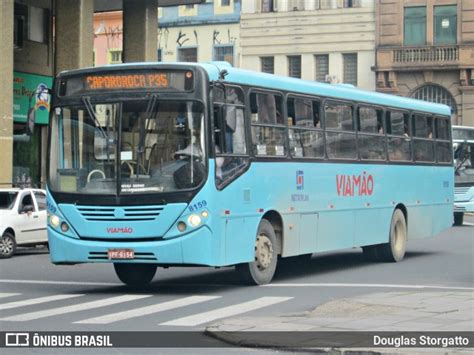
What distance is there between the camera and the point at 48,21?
118 feet

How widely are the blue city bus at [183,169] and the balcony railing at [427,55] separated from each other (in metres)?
38.3

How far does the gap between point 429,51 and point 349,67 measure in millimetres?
4663

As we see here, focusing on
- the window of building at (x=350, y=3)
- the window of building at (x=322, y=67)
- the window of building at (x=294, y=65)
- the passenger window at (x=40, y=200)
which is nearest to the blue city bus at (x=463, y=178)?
the passenger window at (x=40, y=200)

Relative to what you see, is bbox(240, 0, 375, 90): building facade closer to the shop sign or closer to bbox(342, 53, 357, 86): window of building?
bbox(342, 53, 357, 86): window of building

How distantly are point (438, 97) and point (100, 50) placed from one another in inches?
725

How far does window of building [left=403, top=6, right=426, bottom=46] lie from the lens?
185ft

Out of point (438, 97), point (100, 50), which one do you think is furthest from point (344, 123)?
point (100, 50)

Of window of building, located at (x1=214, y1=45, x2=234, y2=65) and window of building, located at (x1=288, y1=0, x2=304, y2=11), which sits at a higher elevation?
window of building, located at (x1=288, y1=0, x2=304, y2=11)

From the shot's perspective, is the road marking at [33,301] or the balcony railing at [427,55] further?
the balcony railing at [427,55]

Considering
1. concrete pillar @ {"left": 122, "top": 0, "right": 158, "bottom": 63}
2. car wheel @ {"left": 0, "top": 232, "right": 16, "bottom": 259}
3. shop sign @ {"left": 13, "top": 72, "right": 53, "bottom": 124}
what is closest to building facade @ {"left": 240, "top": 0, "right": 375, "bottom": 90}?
concrete pillar @ {"left": 122, "top": 0, "right": 158, "bottom": 63}

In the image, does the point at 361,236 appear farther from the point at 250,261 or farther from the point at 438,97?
the point at 438,97

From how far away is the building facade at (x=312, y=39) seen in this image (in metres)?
58.2

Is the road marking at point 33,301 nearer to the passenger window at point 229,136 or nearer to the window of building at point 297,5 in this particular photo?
the passenger window at point 229,136

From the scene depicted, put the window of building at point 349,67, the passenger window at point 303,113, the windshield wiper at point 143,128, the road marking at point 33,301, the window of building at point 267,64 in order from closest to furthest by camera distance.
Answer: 1. the road marking at point 33,301
2. the windshield wiper at point 143,128
3. the passenger window at point 303,113
4. the window of building at point 349,67
5. the window of building at point 267,64
